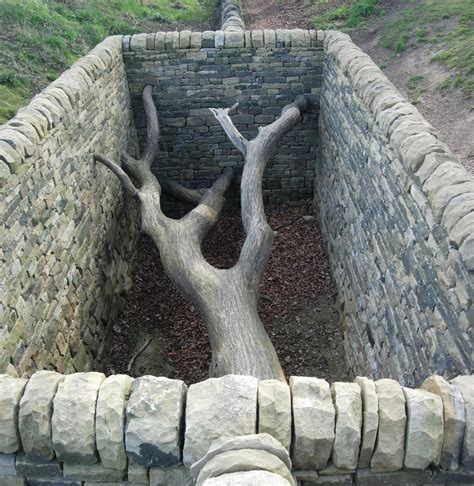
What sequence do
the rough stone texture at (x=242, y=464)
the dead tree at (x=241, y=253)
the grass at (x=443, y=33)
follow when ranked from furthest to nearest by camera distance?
the grass at (x=443, y=33)
the dead tree at (x=241, y=253)
the rough stone texture at (x=242, y=464)

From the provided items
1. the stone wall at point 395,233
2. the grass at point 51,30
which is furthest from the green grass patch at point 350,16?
the stone wall at point 395,233

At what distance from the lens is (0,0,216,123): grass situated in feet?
27.8

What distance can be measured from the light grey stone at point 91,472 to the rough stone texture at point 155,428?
0.18m

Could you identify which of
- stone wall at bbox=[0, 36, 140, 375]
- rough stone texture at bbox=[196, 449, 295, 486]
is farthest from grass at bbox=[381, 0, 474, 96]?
rough stone texture at bbox=[196, 449, 295, 486]

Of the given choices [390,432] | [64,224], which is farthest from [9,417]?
[64,224]

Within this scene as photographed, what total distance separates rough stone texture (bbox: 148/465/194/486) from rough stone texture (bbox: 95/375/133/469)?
0.15 metres

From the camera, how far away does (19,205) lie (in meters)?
4.02

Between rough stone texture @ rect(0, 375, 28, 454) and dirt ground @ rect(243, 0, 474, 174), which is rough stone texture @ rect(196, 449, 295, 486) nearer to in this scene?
rough stone texture @ rect(0, 375, 28, 454)

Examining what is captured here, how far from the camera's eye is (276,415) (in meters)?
2.19

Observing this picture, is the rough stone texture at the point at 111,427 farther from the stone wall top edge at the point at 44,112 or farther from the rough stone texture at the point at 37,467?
the stone wall top edge at the point at 44,112

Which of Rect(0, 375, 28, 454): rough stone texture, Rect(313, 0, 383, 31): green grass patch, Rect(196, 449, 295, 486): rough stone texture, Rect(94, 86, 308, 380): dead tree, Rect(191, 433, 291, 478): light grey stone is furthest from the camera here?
Rect(313, 0, 383, 31): green grass patch

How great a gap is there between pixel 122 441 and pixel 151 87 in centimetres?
648

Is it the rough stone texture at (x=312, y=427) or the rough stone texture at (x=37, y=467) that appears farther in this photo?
the rough stone texture at (x=37, y=467)

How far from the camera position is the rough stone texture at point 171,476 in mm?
2266
